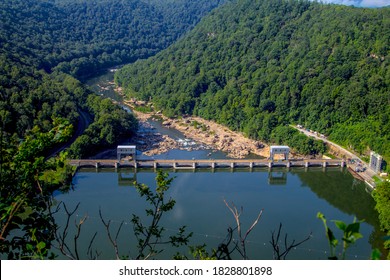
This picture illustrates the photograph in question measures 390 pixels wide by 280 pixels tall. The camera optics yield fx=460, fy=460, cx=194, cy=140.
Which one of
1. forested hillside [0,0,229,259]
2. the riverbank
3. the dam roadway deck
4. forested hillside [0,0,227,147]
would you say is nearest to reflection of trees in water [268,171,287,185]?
the dam roadway deck

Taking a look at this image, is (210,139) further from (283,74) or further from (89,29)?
(89,29)

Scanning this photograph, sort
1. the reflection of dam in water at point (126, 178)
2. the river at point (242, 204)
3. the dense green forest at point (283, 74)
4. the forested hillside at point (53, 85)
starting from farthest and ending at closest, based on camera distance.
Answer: the dense green forest at point (283, 74), the reflection of dam in water at point (126, 178), the river at point (242, 204), the forested hillside at point (53, 85)

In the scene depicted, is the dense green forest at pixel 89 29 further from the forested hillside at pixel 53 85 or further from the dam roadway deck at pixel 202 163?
the dam roadway deck at pixel 202 163

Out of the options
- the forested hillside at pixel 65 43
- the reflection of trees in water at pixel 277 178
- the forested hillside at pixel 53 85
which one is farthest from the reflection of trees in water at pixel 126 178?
the reflection of trees in water at pixel 277 178

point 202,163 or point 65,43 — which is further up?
point 65,43

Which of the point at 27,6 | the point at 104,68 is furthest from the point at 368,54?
the point at 27,6

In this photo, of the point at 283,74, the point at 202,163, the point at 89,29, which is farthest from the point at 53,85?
the point at 89,29

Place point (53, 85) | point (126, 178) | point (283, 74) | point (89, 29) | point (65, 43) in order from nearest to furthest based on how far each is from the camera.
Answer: point (126, 178) < point (53, 85) < point (283, 74) < point (65, 43) < point (89, 29)
